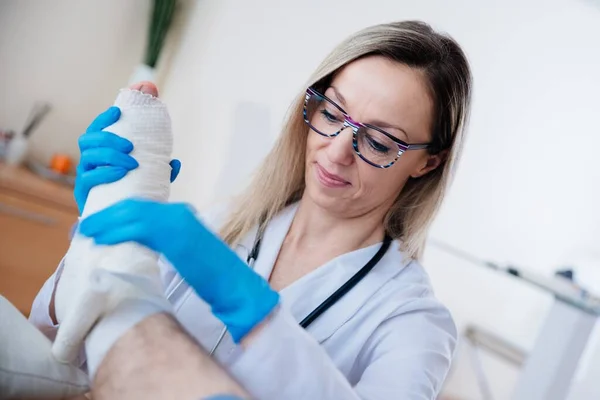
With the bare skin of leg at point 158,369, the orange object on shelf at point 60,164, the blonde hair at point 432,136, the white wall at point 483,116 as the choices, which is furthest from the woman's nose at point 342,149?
the orange object on shelf at point 60,164

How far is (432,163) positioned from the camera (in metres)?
1.18

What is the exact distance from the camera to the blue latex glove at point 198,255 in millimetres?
718

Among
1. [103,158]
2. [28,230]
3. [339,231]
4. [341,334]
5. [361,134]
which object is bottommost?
[28,230]

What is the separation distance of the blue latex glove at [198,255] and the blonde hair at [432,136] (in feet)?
1.53

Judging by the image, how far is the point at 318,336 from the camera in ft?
3.41

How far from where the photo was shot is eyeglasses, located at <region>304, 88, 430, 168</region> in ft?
3.42

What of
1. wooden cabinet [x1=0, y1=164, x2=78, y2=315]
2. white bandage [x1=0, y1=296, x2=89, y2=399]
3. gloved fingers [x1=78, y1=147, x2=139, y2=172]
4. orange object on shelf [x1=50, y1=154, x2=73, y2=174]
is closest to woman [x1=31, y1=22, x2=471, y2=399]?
gloved fingers [x1=78, y1=147, x2=139, y2=172]

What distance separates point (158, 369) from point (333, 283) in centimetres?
47

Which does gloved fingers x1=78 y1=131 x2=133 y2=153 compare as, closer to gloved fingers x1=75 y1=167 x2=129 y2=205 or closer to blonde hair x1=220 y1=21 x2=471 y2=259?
gloved fingers x1=75 y1=167 x2=129 y2=205

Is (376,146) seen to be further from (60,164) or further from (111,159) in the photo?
(60,164)

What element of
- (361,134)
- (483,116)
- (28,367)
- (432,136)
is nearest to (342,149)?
(361,134)

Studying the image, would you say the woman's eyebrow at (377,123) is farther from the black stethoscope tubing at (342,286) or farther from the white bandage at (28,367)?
the white bandage at (28,367)

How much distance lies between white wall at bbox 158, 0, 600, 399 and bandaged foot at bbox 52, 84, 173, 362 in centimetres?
168

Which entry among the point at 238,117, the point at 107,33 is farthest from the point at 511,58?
the point at 107,33
